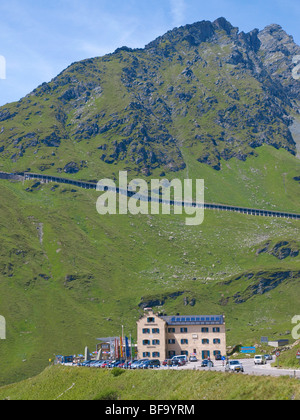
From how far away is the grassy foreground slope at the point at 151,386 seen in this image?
6006 centimetres

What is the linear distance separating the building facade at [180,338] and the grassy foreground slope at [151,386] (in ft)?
97.9

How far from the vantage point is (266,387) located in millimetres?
59781

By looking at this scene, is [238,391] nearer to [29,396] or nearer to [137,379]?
[137,379]

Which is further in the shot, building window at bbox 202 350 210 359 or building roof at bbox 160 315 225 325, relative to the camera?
building roof at bbox 160 315 225 325

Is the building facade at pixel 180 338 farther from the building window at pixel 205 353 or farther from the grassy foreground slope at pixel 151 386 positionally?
the grassy foreground slope at pixel 151 386

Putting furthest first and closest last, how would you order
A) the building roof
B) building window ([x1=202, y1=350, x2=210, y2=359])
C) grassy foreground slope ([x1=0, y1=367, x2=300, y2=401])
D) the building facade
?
the building roof, the building facade, building window ([x1=202, y1=350, x2=210, y2=359]), grassy foreground slope ([x1=0, y1=367, x2=300, y2=401])

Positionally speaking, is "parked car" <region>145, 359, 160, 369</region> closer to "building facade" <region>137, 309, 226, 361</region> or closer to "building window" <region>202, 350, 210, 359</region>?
"building facade" <region>137, 309, 226, 361</region>

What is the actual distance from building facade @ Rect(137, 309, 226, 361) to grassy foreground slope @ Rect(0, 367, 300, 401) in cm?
2983

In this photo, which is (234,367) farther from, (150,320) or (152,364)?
(150,320)

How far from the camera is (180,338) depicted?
461 feet

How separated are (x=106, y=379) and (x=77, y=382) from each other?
28.9 ft

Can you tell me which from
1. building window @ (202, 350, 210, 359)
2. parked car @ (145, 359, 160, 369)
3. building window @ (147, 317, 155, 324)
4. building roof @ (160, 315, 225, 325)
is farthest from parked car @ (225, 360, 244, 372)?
building window @ (147, 317, 155, 324)

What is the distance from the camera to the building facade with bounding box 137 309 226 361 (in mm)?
138525
